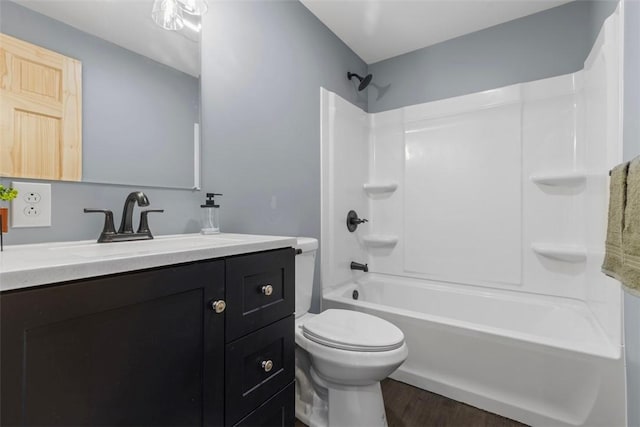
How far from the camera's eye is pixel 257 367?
978 millimetres

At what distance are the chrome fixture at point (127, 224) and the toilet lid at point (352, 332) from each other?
830 mm

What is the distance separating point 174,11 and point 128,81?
1.30ft

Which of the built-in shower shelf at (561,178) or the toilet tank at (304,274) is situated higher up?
the built-in shower shelf at (561,178)

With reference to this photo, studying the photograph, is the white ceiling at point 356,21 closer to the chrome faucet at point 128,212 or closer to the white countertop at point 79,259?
the chrome faucet at point 128,212

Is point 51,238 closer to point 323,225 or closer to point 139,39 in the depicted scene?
point 139,39

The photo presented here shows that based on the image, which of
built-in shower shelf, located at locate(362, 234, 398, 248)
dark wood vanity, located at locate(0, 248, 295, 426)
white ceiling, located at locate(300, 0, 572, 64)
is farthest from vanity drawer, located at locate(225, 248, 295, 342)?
white ceiling, located at locate(300, 0, 572, 64)

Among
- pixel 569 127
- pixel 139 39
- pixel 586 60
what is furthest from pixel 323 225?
pixel 586 60

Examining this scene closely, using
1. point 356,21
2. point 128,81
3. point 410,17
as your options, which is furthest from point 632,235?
point 356,21

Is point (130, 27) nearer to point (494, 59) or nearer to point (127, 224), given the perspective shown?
point (127, 224)

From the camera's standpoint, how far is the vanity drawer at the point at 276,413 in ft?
3.14

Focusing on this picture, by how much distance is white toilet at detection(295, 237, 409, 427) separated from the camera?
49.7 inches

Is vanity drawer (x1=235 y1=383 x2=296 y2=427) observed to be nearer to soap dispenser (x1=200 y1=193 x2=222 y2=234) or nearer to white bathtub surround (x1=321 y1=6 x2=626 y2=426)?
soap dispenser (x1=200 y1=193 x2=222 y2=234)

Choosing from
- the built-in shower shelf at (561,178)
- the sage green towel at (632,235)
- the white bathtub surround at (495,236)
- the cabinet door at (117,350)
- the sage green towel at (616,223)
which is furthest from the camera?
the built-in shower shelf at (561,178)

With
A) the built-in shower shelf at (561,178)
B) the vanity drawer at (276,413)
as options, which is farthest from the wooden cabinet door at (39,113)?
the built-in shower shelf at (561,178)
